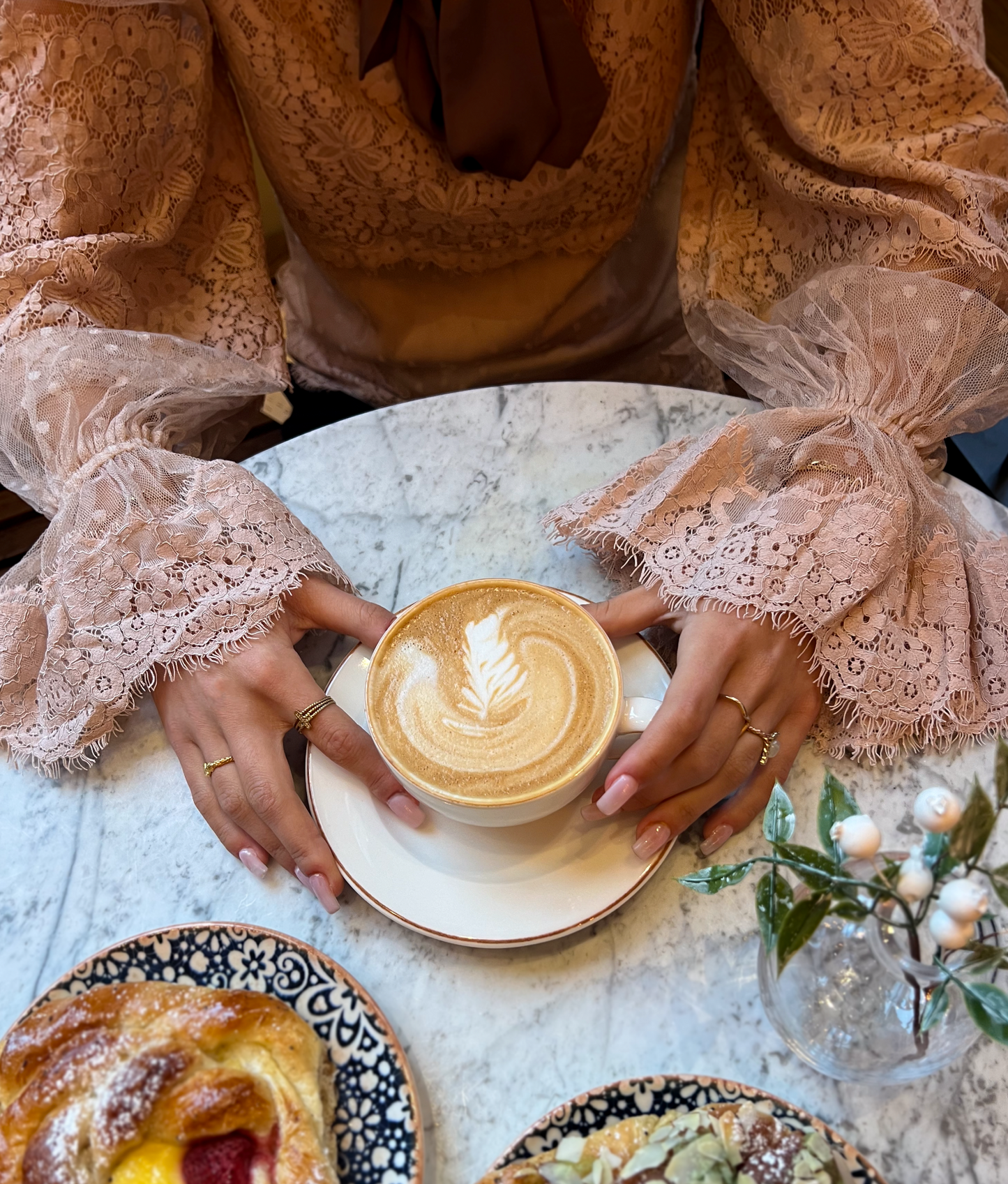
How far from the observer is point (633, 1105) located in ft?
1.97

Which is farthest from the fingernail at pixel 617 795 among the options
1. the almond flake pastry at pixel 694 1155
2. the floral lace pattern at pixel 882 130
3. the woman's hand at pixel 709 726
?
the floral lace pattern at pixel 882 130

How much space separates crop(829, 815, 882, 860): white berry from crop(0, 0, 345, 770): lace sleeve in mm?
537

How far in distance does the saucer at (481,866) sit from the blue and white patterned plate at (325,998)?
71 millimetres

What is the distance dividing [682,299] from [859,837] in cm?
77

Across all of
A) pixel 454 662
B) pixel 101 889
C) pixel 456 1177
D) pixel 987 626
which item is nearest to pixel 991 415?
pixel 987 626

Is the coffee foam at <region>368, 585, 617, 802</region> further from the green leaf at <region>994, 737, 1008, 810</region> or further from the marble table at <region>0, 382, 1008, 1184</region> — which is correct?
the green leaf at <region>994, 737, 1008, 810</region>

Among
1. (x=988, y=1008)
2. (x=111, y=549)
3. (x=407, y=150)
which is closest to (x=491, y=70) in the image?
(x=407, y=150)

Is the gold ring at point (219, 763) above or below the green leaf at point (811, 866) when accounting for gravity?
below

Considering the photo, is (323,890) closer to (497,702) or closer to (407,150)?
(497,702)

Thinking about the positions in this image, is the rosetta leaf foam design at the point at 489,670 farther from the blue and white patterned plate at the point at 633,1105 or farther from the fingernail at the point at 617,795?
the blue and white patterned plate at the point at 633,1105

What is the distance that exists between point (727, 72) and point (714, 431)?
491mm

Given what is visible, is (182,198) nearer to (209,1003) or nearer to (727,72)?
(727,72)

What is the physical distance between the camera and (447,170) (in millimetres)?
1091

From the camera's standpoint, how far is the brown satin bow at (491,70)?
0.91 m
